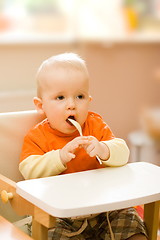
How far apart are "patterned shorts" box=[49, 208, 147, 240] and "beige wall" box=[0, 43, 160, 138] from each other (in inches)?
43.4

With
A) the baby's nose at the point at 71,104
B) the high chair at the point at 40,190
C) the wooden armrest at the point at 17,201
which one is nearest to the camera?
the high chair at the point at 40,190

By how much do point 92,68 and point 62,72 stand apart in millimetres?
1479

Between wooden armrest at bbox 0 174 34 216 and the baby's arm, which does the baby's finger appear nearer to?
the baby's arm

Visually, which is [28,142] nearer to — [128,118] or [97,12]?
[97,12]

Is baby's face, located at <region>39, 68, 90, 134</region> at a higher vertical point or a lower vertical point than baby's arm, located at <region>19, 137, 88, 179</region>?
higher

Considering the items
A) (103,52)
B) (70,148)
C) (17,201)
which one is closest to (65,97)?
(70,148)

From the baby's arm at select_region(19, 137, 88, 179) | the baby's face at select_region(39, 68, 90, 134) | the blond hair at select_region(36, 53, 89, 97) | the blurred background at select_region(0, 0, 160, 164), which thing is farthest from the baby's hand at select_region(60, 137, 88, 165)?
the blurred background at select_region(0, 0, 160, 164)

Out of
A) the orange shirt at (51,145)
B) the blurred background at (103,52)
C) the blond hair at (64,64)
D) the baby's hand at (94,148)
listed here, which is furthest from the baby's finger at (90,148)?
the blurred background at (103,52)

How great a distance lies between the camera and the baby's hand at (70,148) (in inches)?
44.5

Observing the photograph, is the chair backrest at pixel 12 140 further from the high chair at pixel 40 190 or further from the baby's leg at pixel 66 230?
the baby's leg at pixel 66 230

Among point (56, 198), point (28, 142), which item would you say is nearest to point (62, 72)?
point (28, 142)

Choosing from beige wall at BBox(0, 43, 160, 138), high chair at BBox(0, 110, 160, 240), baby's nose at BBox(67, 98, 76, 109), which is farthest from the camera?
beige wall at BBox(0, 43, 160, 138)

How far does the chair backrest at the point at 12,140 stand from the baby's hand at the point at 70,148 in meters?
0.22

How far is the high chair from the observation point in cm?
95
